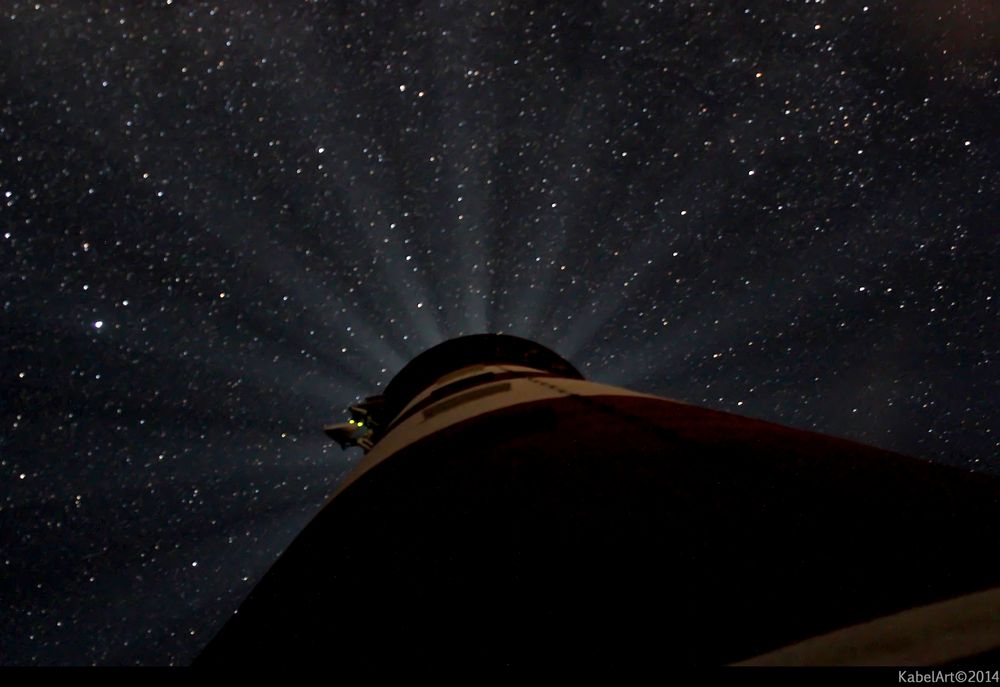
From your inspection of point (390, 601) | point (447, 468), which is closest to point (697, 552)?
point (390, 601)

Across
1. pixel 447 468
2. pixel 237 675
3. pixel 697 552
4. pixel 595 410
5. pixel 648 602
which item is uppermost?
pixel 595 410

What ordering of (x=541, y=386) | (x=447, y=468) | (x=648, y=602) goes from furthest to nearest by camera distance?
(x=541, y=386)
(x=447, y=468)
(x=648, y=602)

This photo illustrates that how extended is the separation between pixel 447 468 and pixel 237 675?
35.8 inches

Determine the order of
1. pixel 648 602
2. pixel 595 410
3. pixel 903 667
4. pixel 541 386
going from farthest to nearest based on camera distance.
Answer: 1. pixel 541 386
2. pixel 595 410
3. pixel 648 602
4. pixel 903 667

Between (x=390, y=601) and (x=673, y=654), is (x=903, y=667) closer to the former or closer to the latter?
(x=673, y=654)

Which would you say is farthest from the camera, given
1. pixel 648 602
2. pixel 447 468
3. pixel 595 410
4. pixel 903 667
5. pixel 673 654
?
pixel 595 410

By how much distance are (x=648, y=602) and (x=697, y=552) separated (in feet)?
0.65

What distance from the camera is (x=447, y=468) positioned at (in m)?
2.00

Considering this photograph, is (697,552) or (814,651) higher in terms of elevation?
(697,552)

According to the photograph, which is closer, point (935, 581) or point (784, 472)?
point (935, 581)

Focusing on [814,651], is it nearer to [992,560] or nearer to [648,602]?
[648,602]

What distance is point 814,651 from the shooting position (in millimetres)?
899

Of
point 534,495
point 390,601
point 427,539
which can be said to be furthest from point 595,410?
point 390,601

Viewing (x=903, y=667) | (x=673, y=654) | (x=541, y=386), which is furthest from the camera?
(x=541, y=386)
